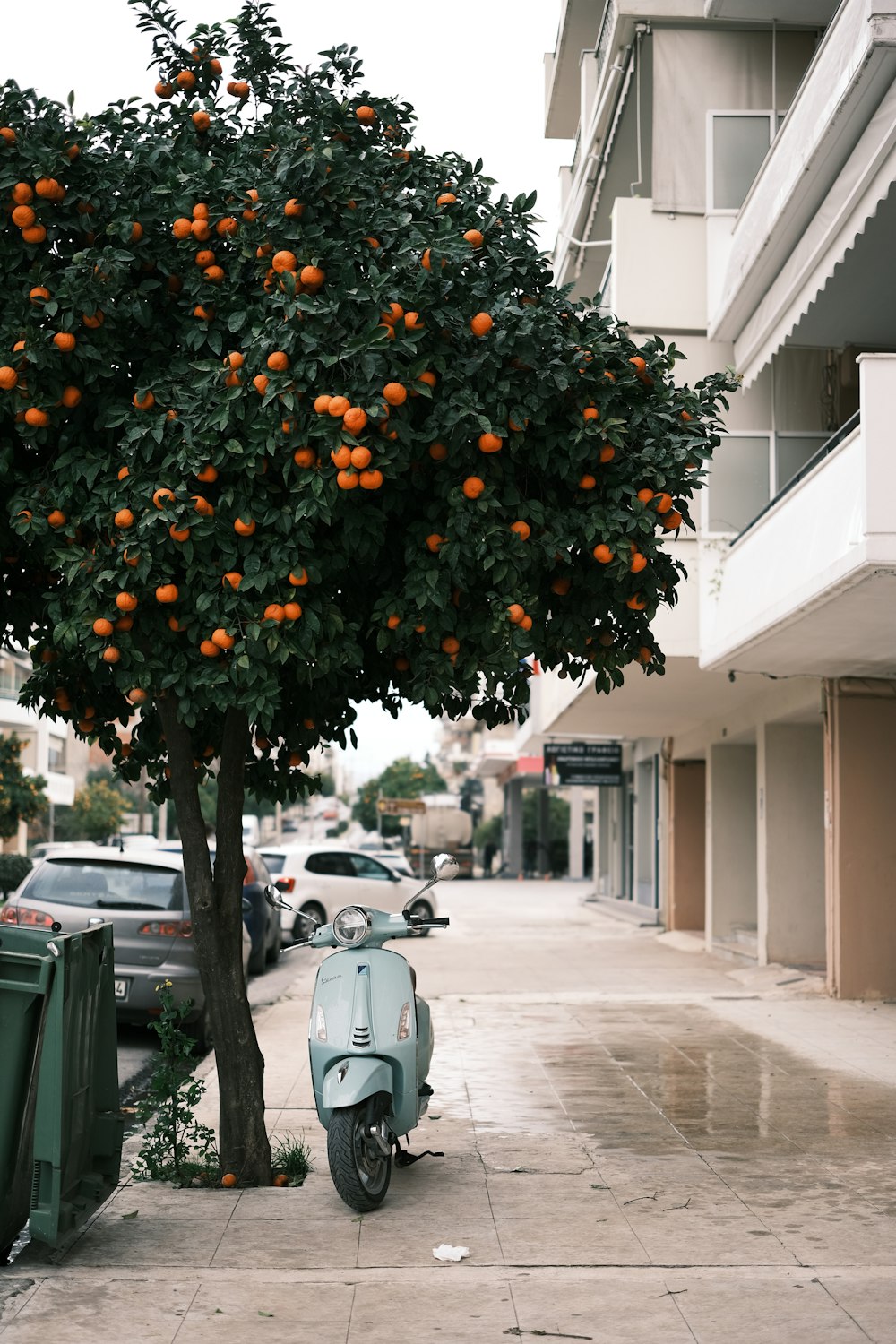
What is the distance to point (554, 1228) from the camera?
5.92 meters

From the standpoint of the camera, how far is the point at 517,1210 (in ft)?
20.3

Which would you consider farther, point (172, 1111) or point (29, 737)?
point (29, 737)

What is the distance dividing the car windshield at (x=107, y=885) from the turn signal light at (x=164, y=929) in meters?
0.15

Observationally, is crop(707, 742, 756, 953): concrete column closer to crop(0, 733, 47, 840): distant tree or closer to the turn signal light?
the turn signal light

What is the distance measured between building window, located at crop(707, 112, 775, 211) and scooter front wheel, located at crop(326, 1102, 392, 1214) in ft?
38.0

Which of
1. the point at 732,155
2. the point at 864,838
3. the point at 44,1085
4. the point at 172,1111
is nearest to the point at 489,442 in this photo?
the point at 44,1085

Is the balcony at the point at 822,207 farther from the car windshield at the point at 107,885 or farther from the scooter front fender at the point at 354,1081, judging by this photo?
the car windshield at the point at 107,885

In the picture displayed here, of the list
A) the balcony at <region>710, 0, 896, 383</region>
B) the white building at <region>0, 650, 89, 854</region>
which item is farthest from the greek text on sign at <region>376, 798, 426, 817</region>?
the balcony at <region>710, 0, 896, 383</region>

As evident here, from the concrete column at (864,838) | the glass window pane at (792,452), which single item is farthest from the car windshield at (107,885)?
the glass window pane at (792,452)

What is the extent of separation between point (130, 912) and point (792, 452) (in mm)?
7565

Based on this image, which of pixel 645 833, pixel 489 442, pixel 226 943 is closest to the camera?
pixel 489 442

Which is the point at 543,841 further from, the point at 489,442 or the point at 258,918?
the point at 489,442

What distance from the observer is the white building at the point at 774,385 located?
9953mm

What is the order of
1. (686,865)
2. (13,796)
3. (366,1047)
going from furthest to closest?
1. (13,796)
2. (686,865)
3. (366,1047)
